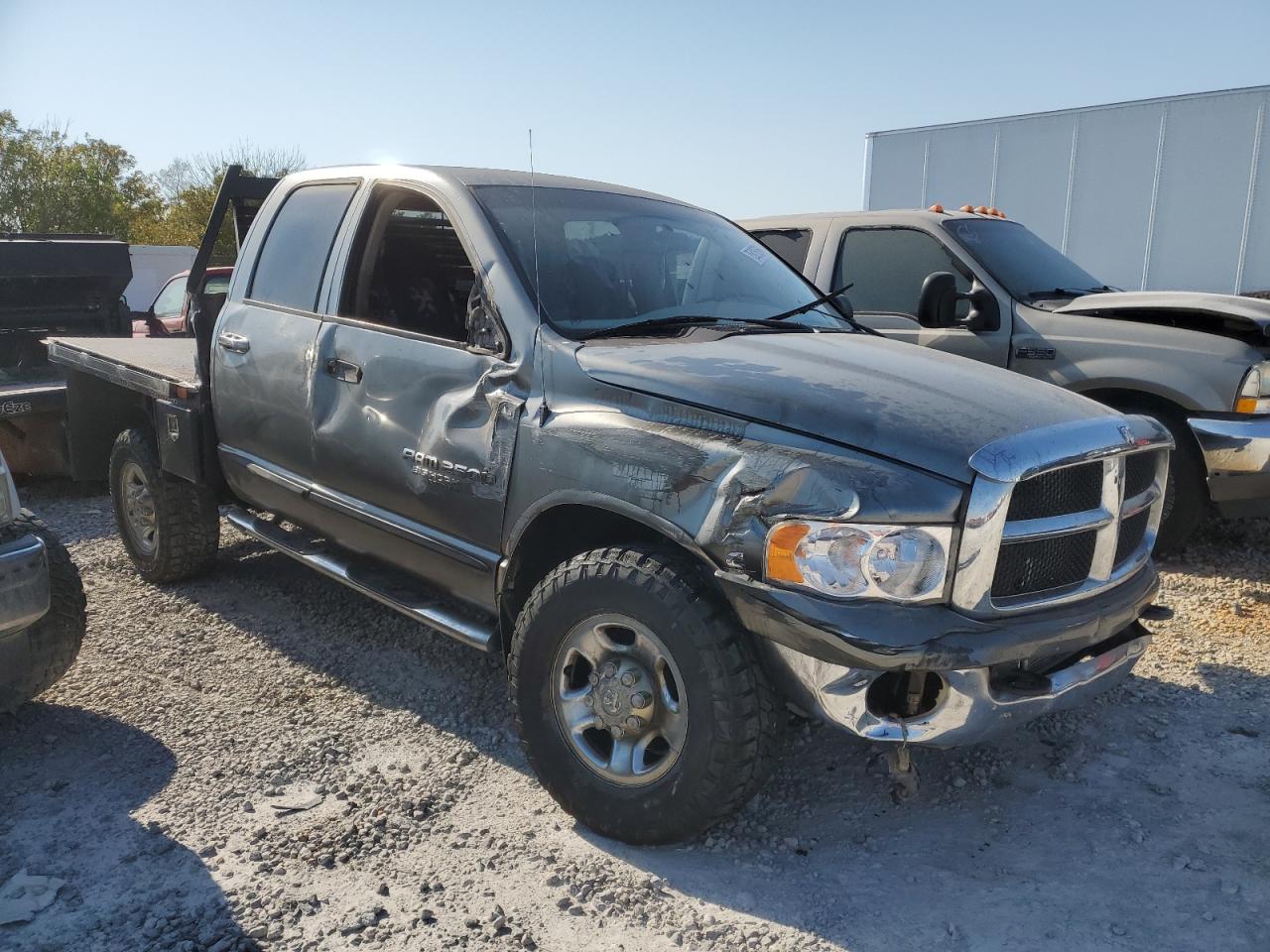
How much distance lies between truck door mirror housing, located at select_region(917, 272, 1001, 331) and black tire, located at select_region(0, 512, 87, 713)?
12.6 ft

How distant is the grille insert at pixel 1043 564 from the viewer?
2.45 meters

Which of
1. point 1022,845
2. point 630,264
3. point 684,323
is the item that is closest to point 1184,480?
point 1022,845

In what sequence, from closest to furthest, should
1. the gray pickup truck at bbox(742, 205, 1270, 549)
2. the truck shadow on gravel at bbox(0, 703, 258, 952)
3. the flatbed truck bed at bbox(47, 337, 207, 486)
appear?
1. the truck shadow on gravel at bbox(0, 703, 258, 952)
2. the flatbed truck bed at bbox(47, 337, 207, 486)
3. the gray pickup truck at bbox(742, 205, 1270, 549)

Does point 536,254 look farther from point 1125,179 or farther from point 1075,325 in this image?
point 1125,179

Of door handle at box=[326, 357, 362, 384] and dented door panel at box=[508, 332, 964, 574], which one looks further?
door handle at box=[326, 357, 362, 384]

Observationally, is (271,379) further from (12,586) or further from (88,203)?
(88,203)

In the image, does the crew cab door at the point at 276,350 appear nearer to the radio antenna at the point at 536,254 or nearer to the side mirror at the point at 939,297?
the radio antenna at the point at 536,254

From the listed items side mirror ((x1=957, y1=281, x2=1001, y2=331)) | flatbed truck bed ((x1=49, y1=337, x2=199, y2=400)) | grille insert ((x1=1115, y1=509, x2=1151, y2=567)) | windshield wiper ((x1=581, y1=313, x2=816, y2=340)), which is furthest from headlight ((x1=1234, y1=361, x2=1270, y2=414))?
flatbed truck bed ((x1=49, y1=337, x2=199, y2=400))

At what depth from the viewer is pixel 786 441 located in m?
2.46

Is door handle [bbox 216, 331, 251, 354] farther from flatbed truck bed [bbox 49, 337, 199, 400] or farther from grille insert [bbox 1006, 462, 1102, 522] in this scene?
grille insert [bbox 1006, 462, 1102, 522]

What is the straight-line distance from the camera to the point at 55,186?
39.2 meters

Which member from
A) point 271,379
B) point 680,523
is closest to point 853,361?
point 680,523

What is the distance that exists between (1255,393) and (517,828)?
4.24 meters

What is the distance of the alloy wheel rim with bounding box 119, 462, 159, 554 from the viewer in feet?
16.4
